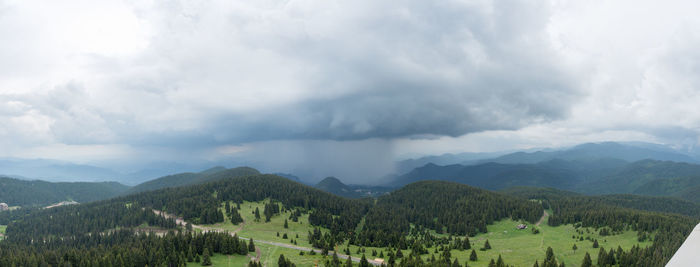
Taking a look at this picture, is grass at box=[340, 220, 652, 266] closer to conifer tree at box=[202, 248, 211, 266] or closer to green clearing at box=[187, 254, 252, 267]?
green clearing at box=[187, 254, 252, 267]

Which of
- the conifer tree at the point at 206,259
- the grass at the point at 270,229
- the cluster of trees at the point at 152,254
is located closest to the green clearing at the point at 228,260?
the conifer tree at the point at 206,259

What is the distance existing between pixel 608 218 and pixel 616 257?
74.6 metres

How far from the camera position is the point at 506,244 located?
6186 inches

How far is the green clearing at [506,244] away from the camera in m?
119

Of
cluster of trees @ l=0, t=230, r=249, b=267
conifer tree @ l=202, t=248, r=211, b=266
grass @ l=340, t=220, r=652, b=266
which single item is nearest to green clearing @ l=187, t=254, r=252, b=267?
conifer tree @ l=202, t=248, r=211, b=266

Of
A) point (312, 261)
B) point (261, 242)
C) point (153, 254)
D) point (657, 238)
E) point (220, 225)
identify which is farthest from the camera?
point (220, 225)

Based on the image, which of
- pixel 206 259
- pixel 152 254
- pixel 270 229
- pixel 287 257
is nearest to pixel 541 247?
pixel 287 257

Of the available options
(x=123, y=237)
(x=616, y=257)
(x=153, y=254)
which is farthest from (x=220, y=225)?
(x=616, y=257)

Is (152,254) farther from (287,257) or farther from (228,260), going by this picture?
(287,257)

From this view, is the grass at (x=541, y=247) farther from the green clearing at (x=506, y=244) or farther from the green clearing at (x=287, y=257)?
the green clearing at (x=287, y=257)

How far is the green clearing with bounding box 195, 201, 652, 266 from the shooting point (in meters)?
119

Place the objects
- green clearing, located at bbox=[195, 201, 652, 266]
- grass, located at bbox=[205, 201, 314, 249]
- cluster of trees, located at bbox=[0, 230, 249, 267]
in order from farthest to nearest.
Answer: grass, located at bbox=[205, 201, 314, 249] → green clearing, located at bbox=[195, 201, 652, 266] → cluster of trees, located at bbox=[0, 230, 249, 267]

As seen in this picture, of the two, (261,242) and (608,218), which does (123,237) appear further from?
(608,218)

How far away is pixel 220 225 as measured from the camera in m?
187
